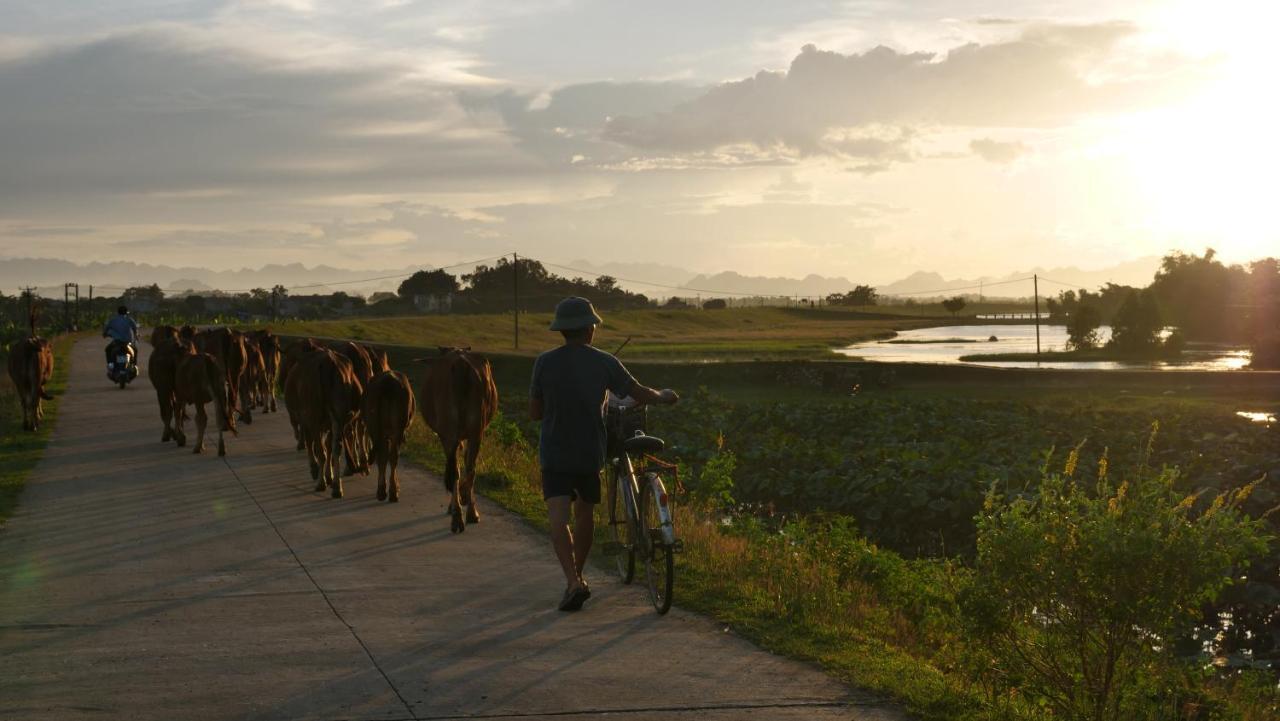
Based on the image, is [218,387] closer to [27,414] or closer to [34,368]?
[34,368]

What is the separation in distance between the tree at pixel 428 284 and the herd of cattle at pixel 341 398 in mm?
120889

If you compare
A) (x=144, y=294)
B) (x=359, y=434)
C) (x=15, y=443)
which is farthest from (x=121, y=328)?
(x=144, y=294)

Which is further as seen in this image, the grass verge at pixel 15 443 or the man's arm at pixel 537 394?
the grass verge at pixel 15 443

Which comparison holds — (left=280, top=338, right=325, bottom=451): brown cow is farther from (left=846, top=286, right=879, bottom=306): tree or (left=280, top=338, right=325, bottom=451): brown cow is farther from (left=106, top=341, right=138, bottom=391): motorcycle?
(left=846, top=286, right=879, bottom=306): tree

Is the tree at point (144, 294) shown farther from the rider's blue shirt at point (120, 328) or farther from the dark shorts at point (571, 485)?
the dark shorts at point (571, 485)

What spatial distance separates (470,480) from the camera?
12758 mm

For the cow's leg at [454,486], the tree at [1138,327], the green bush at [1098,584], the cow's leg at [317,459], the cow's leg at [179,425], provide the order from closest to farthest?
1. the green bush at [1098,584]
2. the cow's leg at [454,486]
3. the cow's leg at [317,459]
4. the cow's leg at [179,425]
5. the tree at [1138,327]

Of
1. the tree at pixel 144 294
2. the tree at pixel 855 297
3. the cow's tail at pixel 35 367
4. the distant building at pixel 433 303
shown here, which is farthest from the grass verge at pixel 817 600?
the tree at pixel 855 297

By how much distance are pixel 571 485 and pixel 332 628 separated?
1.88 metres

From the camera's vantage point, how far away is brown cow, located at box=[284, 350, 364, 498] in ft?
50.7

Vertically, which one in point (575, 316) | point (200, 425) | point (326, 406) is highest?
point (575, 316)

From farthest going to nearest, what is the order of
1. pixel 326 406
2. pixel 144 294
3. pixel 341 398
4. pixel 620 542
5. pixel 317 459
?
pixel 144 294 < pixel 317 459 < pixel 326 406 < pixel 341 398 < pixel 620 542

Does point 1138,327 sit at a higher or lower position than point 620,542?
higher

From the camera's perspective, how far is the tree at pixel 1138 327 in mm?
72312
